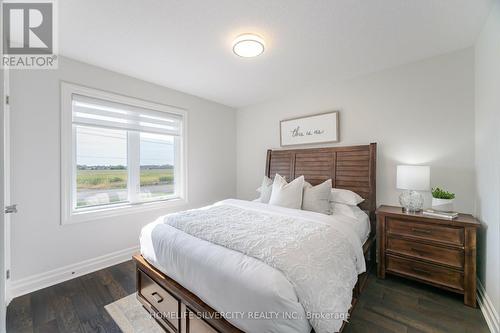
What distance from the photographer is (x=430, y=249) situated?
2.11 metres

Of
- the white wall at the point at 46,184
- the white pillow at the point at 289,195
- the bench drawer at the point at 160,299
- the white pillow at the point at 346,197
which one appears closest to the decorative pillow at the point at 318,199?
the white pillow at the point at 289,195

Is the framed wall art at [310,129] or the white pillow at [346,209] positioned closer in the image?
the white pillow at [346,209]

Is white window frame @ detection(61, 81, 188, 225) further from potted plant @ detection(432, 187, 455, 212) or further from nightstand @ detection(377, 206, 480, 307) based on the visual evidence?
potted plant @ detection(432, 187, 455, 212)

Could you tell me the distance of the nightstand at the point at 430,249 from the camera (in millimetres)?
1919

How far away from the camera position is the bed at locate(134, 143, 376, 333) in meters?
1.11

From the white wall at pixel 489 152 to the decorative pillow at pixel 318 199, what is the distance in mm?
1321

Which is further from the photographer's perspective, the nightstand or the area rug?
the nightstand

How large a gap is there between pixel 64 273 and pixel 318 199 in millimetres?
3028

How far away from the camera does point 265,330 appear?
42.4 inches

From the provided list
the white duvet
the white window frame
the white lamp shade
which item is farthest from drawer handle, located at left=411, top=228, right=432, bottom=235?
the white window frame

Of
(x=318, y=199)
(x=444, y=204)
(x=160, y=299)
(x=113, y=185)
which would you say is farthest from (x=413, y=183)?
(x=113, y=185)

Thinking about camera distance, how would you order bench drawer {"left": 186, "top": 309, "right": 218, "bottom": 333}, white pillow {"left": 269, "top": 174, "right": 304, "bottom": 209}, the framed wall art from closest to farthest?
1. bench drawer {"left": 186, "top": 309, "right": 218, "bottom": 333}
2. white pillow {"left": 269, "top": 174, "right": 304, "bottom": 209}
3. the framed wall art

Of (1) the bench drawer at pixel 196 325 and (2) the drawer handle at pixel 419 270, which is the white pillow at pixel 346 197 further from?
(1) the bench drawer at pixel 196 325

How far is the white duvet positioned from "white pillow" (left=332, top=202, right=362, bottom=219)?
0.44 m
